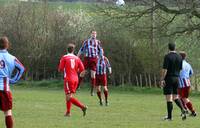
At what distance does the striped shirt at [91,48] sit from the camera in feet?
72.2

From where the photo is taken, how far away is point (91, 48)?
2217cm

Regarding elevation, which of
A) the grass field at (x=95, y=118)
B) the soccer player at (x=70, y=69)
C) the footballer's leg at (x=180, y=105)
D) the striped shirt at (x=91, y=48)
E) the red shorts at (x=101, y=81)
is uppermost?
the striped shirt at (x=91, y=48)

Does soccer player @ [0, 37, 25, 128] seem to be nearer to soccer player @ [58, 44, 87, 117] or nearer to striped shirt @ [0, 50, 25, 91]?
striped shirt @ [0, 50, 25, 91]

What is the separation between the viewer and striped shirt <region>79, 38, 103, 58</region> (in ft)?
72.2

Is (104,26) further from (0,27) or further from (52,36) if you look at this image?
(0,27)

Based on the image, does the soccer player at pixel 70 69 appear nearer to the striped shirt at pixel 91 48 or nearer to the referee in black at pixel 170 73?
the referee in black at pixel 170 73

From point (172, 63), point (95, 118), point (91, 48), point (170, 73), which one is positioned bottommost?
point (95, 118)

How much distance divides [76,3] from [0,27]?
616 inches

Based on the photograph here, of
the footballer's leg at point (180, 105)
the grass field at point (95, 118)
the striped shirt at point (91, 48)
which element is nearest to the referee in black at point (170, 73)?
the footballer's leg at point (180, 105)

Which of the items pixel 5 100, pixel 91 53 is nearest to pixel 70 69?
pixel 5 100

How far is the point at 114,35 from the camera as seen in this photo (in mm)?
39938

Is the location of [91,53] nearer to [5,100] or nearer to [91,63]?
[91,63]

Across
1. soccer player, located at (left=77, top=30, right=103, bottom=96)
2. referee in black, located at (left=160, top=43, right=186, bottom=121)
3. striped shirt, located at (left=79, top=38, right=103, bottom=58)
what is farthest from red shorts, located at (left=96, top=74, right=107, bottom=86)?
referee in black, located at (left=160, top=43, right=186, bottom=121)

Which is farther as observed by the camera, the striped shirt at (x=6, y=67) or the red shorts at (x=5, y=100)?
the striped shirt at (x=6, y=67)
